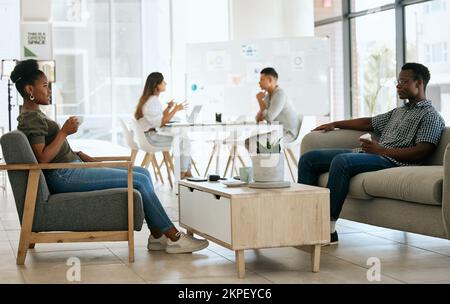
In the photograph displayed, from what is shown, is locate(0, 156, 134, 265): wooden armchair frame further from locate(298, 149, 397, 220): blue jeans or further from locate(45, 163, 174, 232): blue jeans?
locate(298, 149, 397, 220): blue jeans

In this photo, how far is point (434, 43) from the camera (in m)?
9.77

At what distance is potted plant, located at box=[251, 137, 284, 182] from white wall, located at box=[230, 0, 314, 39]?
23.1 feet

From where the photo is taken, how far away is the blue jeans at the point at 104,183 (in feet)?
14.4

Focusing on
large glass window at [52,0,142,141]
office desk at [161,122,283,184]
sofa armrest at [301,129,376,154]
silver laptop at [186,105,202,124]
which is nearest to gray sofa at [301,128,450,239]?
sofa armrest at [301,129,376,154]

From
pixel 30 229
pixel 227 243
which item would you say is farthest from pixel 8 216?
pixel 227 243

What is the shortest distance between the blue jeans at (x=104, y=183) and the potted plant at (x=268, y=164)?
2.27 ft

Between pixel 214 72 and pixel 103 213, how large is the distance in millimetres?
6236

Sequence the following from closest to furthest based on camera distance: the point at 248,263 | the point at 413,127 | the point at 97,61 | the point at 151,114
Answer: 1. the point at 248,263
2. the point at 413,127
3. the point at 151,114
4. the point at 97,61

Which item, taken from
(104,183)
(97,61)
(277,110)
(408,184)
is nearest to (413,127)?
(408,184)

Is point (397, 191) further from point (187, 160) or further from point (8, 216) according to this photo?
point (187, 160)

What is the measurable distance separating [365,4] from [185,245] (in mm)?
7516

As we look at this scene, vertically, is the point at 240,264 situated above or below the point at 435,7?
below

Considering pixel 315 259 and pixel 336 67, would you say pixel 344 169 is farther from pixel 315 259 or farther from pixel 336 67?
pixel 336 67

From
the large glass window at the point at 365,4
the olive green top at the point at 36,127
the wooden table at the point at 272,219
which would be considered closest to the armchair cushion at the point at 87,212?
the olive green top at the point at 36,127
